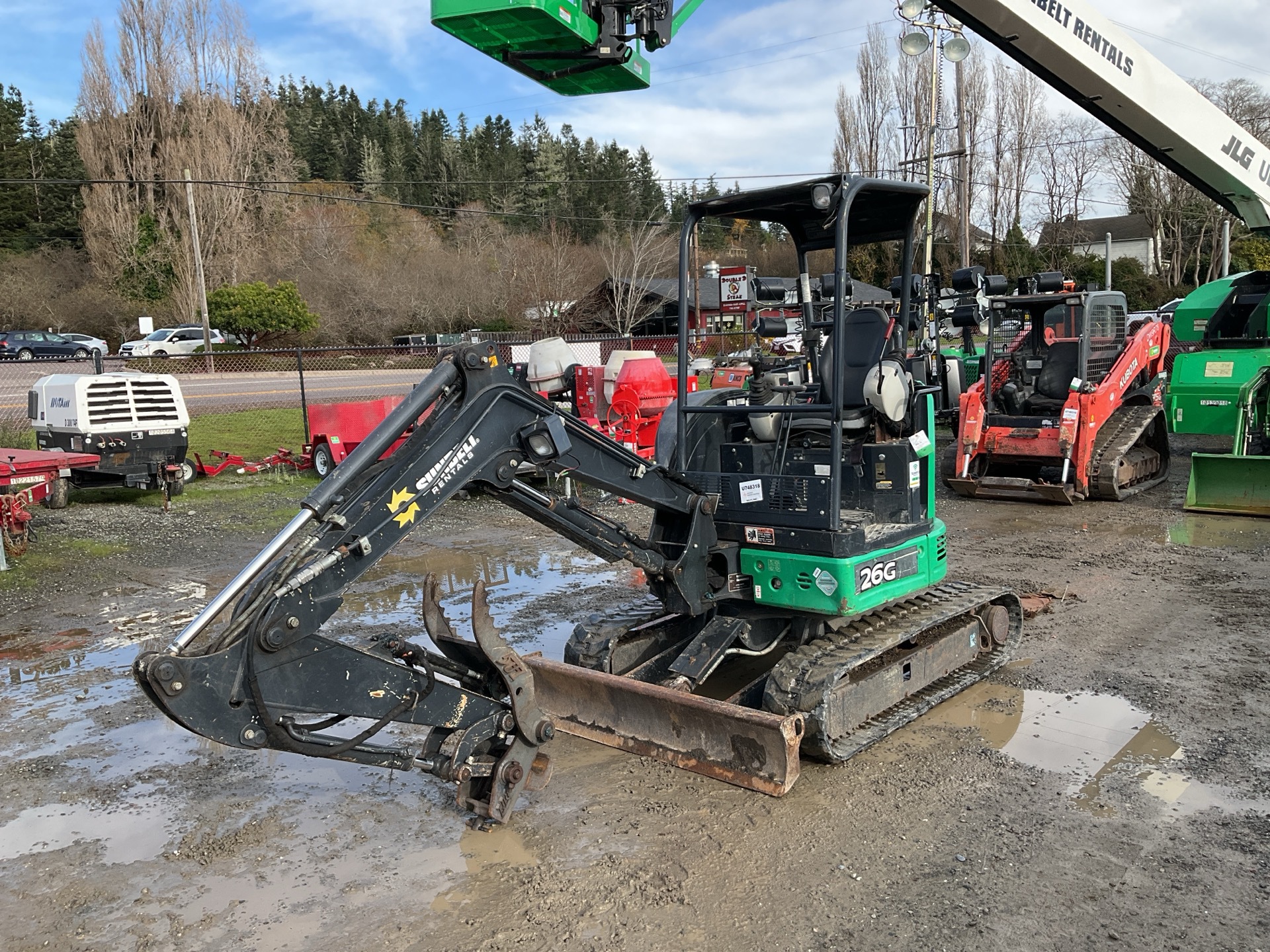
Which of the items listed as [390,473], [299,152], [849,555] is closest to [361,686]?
[390,473]

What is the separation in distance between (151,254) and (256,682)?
4512 cm

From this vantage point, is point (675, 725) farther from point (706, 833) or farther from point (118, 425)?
point (118, 425)

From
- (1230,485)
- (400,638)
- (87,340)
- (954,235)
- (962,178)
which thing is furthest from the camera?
(954,235)

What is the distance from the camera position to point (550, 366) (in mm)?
13344

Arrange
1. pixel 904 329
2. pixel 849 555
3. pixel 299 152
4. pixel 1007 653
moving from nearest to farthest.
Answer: pixel 849 555 < pixel 904 329 < pixel 1007 653 < pixel 299 152

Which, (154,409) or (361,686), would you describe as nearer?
(361,686)

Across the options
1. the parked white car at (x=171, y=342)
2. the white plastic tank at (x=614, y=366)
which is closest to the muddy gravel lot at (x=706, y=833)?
the white plastic tank at (x=614, y=366)

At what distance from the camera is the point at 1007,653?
20.4ft

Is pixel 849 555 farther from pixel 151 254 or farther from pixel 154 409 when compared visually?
pixel 151 254

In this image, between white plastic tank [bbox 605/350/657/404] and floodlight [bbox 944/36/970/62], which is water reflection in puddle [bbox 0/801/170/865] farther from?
floodlight [bbox 944/36/970/62]

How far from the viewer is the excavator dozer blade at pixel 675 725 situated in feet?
14.7

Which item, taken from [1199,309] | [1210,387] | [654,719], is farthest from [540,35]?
[1199,309]

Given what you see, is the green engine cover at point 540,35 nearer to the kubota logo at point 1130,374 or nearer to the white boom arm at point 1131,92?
the white boom arm at point 1131,92

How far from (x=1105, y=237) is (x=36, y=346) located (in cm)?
5598
